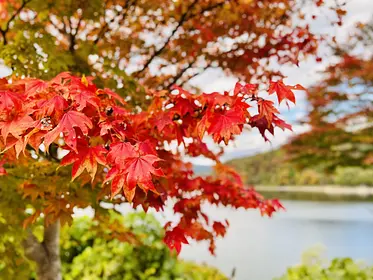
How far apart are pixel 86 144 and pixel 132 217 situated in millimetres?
5207

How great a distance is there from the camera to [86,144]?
171 cm

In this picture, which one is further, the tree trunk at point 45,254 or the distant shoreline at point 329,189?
the distant shoreline at point 329,189

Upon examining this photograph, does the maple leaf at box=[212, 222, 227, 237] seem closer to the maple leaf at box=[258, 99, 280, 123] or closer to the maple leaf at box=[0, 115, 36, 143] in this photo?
the maple leaf at box=[258, 99, 280, 123]

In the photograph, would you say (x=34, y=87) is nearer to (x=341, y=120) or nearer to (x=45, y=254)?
(x=45, y=254)

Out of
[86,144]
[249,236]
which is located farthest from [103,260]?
[249,236]

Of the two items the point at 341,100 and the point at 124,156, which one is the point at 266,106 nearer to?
the point at 124,156

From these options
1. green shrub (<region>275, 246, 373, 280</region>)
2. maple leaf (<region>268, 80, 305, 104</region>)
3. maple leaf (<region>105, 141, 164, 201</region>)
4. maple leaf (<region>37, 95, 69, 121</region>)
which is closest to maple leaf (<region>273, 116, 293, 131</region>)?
maple leaf (<region>268, 80, 305, 104</region>)

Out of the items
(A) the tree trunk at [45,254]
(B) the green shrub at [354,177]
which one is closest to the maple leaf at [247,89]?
(A) the tree trunk at [45,254]

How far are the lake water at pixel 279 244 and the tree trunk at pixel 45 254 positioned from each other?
2054 mm

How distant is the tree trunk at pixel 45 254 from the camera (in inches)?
163

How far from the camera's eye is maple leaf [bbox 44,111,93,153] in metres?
1.55

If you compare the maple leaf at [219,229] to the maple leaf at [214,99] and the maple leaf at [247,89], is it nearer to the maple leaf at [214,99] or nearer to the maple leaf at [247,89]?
the maple leaf at [214,99]

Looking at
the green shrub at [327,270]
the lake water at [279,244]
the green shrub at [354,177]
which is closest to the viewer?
the green shrub at [327,270]

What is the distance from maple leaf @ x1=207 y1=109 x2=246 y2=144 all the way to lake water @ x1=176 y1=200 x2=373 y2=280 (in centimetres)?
410
